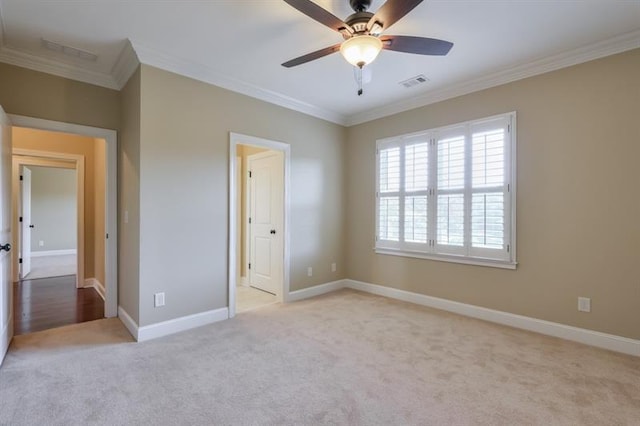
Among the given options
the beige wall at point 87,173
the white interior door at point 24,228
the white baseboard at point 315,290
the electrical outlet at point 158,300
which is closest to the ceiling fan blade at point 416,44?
the electrical outlet at point 158,300

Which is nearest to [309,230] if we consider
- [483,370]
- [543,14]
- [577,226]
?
[483,370]

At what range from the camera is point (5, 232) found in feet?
8.65

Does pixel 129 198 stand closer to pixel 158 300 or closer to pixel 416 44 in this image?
pixel 158 300

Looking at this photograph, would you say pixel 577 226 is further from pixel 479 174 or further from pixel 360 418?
pixel 360 418

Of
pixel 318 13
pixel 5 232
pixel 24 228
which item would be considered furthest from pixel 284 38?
pixel 24 228

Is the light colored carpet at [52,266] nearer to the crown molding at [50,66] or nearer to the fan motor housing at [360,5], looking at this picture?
the crown molding at [50,66]

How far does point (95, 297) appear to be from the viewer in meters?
4.41

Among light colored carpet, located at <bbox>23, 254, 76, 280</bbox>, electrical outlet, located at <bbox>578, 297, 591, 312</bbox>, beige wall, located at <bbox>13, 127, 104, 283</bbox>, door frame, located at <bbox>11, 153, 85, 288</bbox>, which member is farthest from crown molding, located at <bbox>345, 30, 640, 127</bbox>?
light colored carpet, located at <bbox>23, 254, 76, 280</bbox>

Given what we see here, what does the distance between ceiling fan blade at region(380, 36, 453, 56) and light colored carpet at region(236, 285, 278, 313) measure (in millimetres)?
3308

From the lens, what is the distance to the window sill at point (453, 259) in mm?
3380

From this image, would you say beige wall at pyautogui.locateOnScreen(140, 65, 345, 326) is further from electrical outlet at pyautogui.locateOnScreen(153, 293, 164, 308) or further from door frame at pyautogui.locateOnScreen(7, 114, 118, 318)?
door frame at pyautogui.locateOnScreen(7, 114, 118, 318)

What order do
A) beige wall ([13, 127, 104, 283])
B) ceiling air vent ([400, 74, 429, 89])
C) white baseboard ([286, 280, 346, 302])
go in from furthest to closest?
beige wall ([13, 127, 104, 283]) < white baseboard ([286, 280, 346, 302]) < ceiling air vent ([400, 74, 429, 89])

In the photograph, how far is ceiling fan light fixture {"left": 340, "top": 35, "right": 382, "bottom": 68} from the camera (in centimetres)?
203

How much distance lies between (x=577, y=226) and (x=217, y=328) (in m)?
3.78
